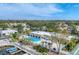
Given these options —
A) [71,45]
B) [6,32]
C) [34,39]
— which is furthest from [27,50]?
[71,45]

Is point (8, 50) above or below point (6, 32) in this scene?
below

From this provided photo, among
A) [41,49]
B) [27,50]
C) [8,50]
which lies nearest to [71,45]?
[41,49]

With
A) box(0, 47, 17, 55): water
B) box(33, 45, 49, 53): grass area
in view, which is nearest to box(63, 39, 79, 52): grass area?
box(33, 45, 49, 53): grass area

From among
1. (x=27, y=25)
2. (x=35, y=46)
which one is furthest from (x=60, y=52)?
(x=27, y=25)

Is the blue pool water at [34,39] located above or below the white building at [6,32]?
below

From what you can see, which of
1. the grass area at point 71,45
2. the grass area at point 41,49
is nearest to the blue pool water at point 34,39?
the grass area at point 41,49

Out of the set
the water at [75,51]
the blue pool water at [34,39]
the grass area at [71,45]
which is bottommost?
the water at [75,51]

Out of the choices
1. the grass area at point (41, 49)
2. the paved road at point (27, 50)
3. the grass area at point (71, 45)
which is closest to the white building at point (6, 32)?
the paved road at point (27, 50)

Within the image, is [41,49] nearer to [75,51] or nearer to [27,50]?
[27,50]

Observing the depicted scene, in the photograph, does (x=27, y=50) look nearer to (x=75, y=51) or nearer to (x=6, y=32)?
(x=6, y=32)

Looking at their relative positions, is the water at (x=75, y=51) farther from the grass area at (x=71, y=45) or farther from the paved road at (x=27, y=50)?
the paved road at (x=27, y=50)

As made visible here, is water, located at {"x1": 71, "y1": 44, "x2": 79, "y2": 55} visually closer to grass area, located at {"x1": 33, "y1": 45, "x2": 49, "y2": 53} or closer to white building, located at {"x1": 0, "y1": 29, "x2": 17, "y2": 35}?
grass area, located at {"x1": 33, "y1": 45, "x2": 49, "y2": 53}
